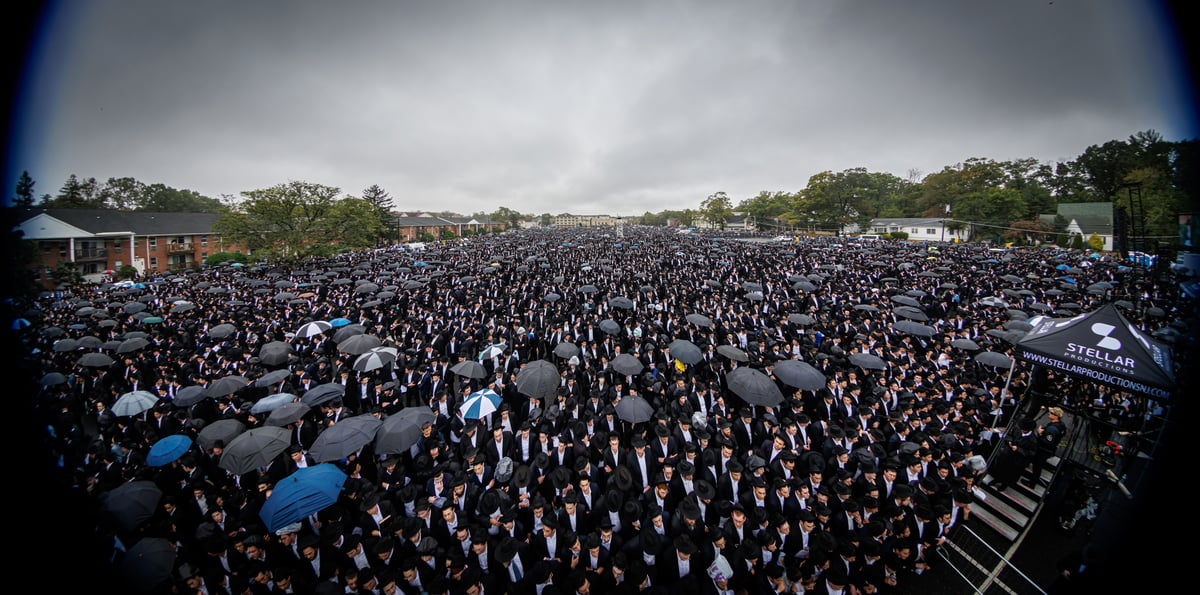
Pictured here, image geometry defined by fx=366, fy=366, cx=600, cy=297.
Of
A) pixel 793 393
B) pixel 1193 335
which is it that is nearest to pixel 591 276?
pixel 793 393

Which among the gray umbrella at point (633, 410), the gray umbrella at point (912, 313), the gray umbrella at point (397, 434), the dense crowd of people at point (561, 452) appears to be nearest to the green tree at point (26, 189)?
the dense crowd of people at point (561, 452)

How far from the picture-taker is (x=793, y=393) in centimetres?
739

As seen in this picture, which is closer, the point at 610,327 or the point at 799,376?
the point at 799,376

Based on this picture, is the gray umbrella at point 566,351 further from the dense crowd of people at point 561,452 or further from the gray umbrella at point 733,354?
the gray umbrella at point 733,354

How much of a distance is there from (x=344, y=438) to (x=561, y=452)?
283cm

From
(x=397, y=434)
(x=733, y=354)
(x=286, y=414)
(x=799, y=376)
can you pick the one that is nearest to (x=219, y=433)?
(x=286, y=414)

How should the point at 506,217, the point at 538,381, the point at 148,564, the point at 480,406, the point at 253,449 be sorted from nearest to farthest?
1. the point at 148,564
2. the point at 253,449
3. the point at 480,406
4. the point at 538,381
5. the point at 506,217

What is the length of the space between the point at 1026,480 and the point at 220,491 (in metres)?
11.5

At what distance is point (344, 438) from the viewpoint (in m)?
4.77

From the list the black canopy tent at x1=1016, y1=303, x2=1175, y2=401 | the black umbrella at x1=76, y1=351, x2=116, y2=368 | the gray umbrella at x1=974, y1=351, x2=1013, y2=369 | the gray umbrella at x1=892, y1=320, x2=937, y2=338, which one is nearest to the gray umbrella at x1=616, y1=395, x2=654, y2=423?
the black canopy tent at x1=1016, y1=303, x2=1175, y2=401

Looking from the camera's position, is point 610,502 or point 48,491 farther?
point 610,502

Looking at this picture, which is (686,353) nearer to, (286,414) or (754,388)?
(754,388)

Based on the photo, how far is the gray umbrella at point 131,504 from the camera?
3.58m

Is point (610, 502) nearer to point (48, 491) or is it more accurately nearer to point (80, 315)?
point (48, 491)
